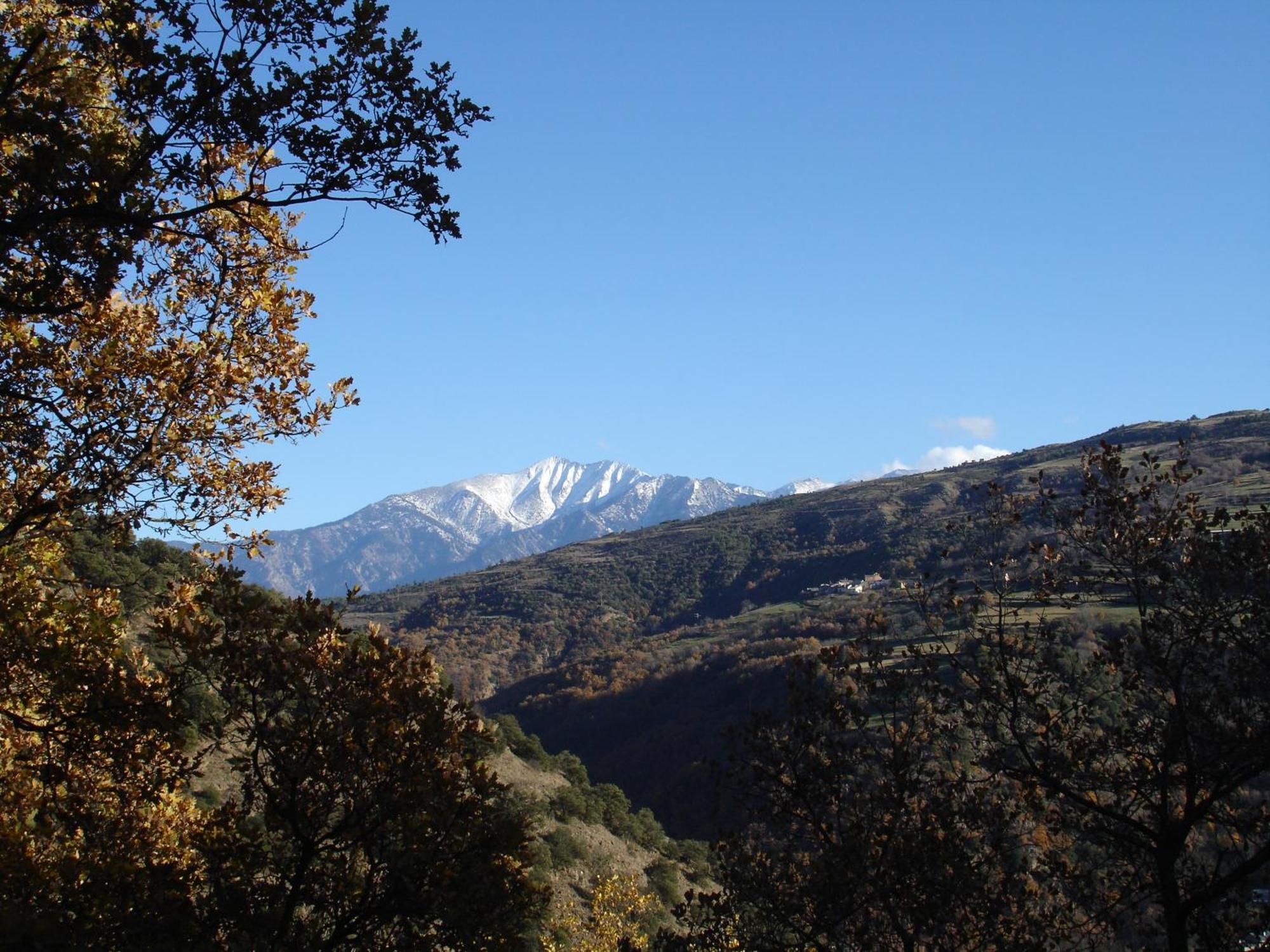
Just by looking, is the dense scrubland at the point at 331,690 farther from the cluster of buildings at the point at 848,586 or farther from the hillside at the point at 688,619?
the cluster of buildings at the point at 848,586

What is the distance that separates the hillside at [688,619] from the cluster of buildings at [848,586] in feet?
5.62

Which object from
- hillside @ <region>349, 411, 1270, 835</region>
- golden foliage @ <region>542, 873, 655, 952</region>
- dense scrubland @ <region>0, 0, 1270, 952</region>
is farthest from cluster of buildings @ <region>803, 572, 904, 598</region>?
dense scrubland @ <region>0, 0, 1270, 952</region>

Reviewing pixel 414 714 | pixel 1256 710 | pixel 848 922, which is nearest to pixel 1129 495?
pixel 1256 710

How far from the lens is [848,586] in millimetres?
139500

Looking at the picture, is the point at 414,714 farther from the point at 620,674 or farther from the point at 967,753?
the point at 620,674

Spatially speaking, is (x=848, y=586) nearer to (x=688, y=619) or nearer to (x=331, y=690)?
(x=688, y=619)

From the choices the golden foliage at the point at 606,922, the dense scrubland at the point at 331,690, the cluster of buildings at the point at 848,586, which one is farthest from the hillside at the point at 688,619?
the dense scrubland at the point at 331,690

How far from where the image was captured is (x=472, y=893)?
23.4ft

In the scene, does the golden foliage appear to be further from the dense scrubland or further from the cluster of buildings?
the cluster of buildings

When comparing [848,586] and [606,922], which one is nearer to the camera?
[606,922]

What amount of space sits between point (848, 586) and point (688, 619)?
3908 centimetres

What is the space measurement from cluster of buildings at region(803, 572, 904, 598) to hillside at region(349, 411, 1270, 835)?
1714mm

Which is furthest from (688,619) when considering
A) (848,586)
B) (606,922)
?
(606,922)

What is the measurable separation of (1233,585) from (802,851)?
624 cm
